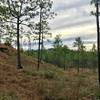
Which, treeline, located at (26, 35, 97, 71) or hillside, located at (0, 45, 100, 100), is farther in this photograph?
treeline, located at (26, 35, 97, 71)

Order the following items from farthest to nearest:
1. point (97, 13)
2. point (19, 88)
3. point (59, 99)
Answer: point (97, 13), point (19, 88), point (59, 99)

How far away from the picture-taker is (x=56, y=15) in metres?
45.2

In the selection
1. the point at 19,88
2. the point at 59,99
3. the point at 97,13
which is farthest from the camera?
the point at 97,13

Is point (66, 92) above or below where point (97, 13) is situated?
below

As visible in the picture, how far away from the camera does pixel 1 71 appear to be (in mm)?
35438

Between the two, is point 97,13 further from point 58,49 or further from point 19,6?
point 58,49

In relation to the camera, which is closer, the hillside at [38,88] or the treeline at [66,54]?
the hillside at [38,88]

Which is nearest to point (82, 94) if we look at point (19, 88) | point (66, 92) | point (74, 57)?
point (66, 92)

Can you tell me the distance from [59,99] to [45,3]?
2454 cm

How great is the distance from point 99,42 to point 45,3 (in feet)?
33.9

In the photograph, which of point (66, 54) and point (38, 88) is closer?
point (38, 88)

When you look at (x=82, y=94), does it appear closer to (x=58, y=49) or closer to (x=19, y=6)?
(x=19, y=6)

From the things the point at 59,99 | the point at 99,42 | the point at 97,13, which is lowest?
the point at 59,99

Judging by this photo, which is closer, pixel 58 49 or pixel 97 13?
pixel 97 13
